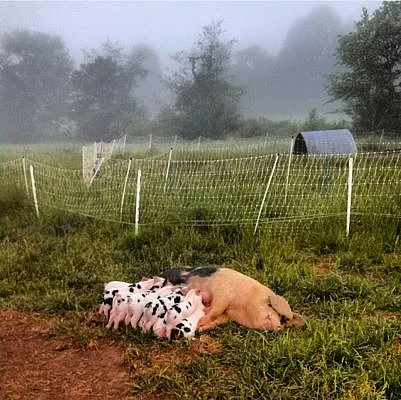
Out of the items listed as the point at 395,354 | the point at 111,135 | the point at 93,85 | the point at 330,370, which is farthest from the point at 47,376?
the point at 93,85

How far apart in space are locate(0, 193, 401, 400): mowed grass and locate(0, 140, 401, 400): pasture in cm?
1

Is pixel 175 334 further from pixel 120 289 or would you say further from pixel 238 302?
pixel 120 289

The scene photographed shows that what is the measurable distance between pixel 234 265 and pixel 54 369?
220cm

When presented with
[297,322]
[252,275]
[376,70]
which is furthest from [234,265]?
[376,70]

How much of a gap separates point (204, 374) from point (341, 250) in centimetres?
287

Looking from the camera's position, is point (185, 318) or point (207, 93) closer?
point (185, 318)

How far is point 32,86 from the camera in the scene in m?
28.8

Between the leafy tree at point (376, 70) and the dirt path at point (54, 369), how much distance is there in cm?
2020

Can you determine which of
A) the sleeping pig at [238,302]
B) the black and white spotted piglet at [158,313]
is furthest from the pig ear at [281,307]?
the black and white spotted piglet at [158,313]

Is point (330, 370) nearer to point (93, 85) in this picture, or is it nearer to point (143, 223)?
point (143, 223)

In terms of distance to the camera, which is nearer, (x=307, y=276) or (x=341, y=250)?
(x=307, y=276)

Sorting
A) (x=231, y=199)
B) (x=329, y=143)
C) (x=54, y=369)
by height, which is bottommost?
(x=54, y=369)

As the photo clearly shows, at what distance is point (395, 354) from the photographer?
3.15m

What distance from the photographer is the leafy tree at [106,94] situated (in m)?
30.0
